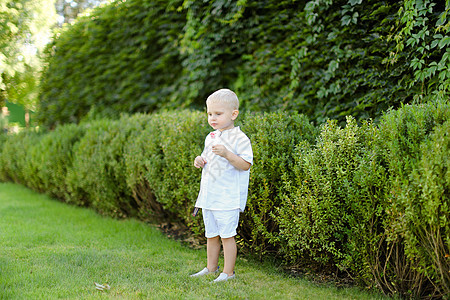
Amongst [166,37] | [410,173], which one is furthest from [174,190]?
[166,37]

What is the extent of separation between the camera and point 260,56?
234 inches

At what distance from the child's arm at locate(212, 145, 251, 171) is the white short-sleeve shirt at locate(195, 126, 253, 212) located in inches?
3.5

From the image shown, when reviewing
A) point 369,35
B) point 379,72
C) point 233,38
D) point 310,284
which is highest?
point 233,38

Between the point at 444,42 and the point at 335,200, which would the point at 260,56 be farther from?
the point at 335,200

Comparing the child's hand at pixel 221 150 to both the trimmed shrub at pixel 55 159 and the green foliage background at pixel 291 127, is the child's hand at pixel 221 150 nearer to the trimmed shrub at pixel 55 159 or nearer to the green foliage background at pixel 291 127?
the green foliage background at pixel 291 127

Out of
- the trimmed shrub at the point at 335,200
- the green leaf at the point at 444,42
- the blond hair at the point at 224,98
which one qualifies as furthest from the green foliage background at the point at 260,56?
the blond hair at the point at 224,98

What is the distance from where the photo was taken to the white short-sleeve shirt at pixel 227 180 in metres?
3.06

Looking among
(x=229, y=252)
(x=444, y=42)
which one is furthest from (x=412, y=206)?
(x=444, y=42)

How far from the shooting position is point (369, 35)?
15.3ft

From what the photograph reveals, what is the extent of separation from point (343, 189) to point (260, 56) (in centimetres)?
352

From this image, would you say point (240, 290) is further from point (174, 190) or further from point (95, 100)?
point (95, 100)

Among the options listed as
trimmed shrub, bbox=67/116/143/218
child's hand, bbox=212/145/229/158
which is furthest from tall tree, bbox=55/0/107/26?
child's hand, bbox=212/145/229/158

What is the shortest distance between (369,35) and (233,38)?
234 centimetres

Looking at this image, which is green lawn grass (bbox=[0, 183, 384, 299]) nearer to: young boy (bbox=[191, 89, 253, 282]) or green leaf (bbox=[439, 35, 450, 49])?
young boy (bbox=[191, 89, 253, 282])
